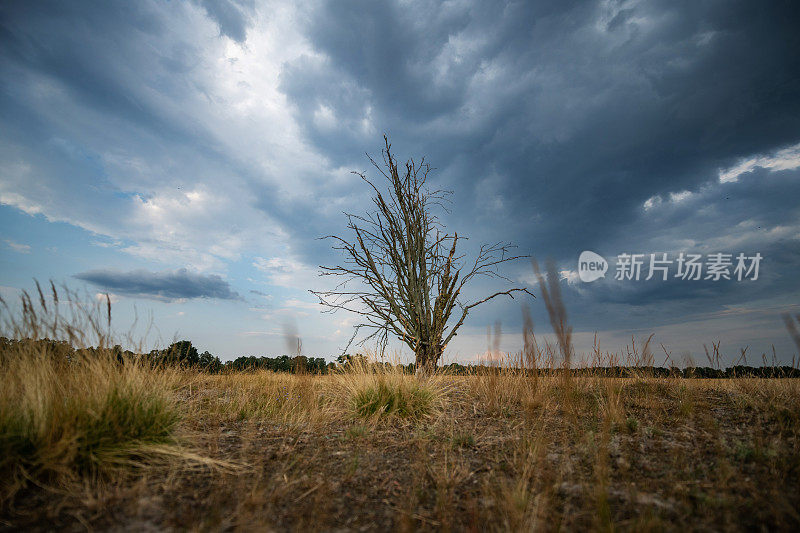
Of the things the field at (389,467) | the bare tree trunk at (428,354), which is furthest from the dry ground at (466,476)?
the bare tree trunk at (428,354)

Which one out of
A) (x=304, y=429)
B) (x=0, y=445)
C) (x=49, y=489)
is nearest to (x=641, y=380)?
(x=304, y=429)

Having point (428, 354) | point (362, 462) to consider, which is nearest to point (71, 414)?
point (362, 462)

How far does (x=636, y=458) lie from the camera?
311cm

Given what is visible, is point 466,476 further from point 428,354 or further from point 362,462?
point 428,354

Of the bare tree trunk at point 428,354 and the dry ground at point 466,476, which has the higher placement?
the bare tree trunk at point 428,354

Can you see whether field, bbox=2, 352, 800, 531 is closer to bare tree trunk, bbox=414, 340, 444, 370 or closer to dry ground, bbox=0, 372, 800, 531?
dry ground, bbox=0, 372, 800, 531

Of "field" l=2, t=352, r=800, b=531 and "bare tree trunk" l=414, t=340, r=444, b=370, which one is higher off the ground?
"bare tree trunk" l=414, t=340, r=444, b=370

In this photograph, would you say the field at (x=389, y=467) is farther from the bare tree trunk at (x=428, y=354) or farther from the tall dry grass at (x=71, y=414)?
the bare tree trunk at (x=428, y=354)

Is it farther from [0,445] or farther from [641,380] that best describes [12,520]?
[641,380]

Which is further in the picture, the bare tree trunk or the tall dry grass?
the bare tree trunk

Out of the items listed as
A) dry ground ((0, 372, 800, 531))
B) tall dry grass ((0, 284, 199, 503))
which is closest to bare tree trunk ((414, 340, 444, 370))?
dry ground ((0, 372, 800, 531))

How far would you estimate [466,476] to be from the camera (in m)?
2.85

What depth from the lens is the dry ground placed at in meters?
2.18

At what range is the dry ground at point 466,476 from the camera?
2182mm
